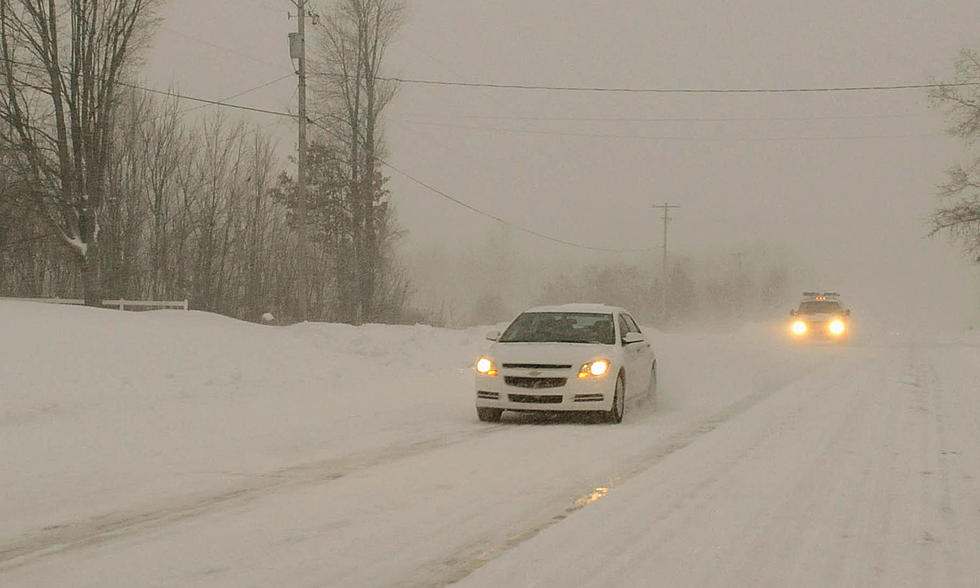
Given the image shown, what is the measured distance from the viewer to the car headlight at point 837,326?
112 ft

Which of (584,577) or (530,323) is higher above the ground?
(530,323)

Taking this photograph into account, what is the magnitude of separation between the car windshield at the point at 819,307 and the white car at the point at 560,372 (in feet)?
76.2

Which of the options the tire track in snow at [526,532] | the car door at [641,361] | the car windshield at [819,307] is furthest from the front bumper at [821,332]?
the tire track in snow at [526,532]

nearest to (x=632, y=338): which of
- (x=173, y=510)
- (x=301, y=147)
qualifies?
(x=173, y=510)

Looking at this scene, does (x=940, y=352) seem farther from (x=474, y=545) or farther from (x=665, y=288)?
(x=665, y=288)

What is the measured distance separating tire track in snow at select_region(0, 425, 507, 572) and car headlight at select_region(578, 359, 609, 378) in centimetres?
288

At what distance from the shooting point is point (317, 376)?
58.1 feet

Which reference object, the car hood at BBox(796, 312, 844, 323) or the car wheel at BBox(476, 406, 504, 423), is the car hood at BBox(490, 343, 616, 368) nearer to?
the car wheel at BBox(476, 406, 504, 423)

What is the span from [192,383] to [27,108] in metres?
17.2

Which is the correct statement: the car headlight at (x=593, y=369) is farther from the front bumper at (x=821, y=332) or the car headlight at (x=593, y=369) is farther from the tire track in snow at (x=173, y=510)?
the front bumper at (x=821, y=332)

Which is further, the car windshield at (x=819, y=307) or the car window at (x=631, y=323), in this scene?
the car windshield at (x=819, y=307)

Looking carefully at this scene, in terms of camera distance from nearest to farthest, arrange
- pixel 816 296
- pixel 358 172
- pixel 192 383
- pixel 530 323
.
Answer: pixel 530 323
pixel 192 383
pixel 816 296
pixel 358 172

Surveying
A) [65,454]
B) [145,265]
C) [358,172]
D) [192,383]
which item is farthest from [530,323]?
[145,265]

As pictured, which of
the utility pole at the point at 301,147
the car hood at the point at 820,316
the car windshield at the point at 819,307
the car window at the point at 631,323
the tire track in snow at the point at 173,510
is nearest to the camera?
the tire track in snow at the point at 173,510
